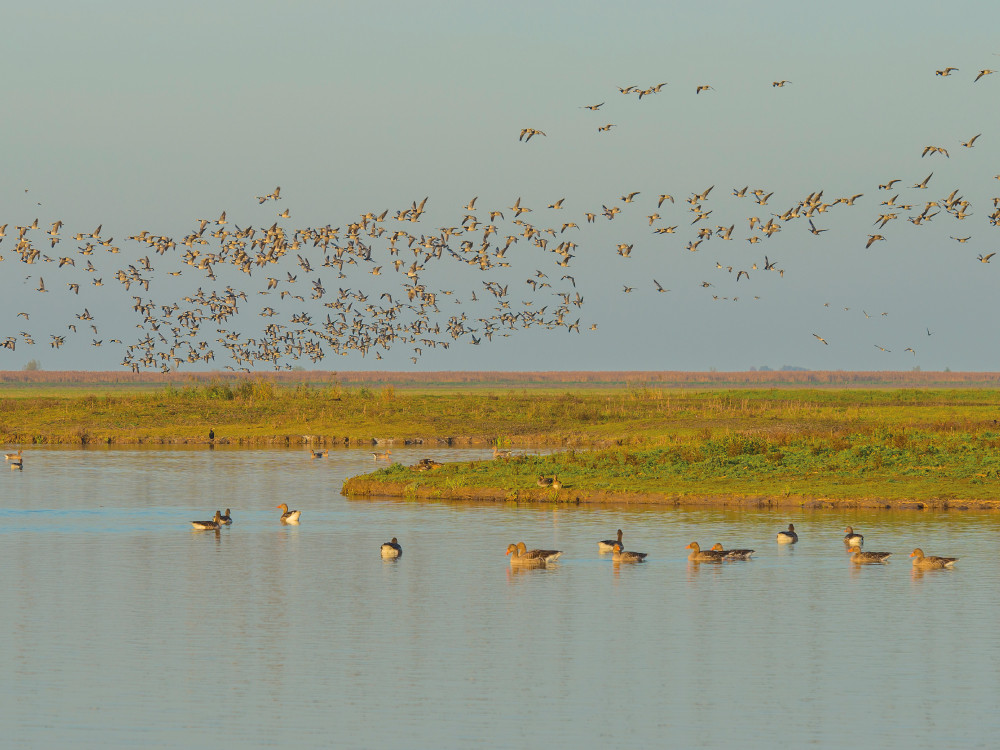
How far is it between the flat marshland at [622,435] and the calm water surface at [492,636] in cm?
458

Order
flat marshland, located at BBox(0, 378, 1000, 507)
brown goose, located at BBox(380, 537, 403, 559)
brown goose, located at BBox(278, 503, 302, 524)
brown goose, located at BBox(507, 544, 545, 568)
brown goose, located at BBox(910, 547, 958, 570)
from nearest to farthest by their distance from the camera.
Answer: brown goose, located at BBox(910, 547, 958, 570), brown goose, located at BBox(507, 544, 545, 568), brown goose, located at BBox(380, 537, 403, 559), brown goose, located at BBox(278, 503, 302, 524), flat marshland, located at BBox(0, 378, 1000, 507)

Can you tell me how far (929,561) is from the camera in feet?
102

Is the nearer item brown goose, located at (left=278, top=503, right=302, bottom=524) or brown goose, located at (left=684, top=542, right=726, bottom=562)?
brown goose, located at (left=684, top=542, right=726, bottom=562)

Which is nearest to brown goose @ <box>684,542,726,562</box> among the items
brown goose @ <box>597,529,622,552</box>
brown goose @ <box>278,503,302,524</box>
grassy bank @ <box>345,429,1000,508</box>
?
brown goose @ <box>597,529,622,552</box>

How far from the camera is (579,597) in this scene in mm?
28094

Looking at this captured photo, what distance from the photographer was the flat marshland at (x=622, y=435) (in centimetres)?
4622

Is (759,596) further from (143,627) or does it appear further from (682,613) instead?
(143,627)

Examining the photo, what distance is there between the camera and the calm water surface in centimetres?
1789

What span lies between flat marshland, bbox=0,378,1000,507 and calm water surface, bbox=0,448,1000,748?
458 cm

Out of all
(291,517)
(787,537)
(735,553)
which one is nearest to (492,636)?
(735,553)

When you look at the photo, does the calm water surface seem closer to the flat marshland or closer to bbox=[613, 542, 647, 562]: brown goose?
bbox=[613, 542, 647, 562]: brown goose

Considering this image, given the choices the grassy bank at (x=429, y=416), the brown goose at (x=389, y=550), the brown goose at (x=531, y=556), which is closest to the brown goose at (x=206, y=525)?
the brown goose at (x=389, y=550)

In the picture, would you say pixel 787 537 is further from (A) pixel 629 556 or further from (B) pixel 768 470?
(B) pixel 768 470

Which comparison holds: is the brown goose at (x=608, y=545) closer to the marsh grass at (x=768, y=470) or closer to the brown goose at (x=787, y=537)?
the brown goose at (x=787, y=537)
